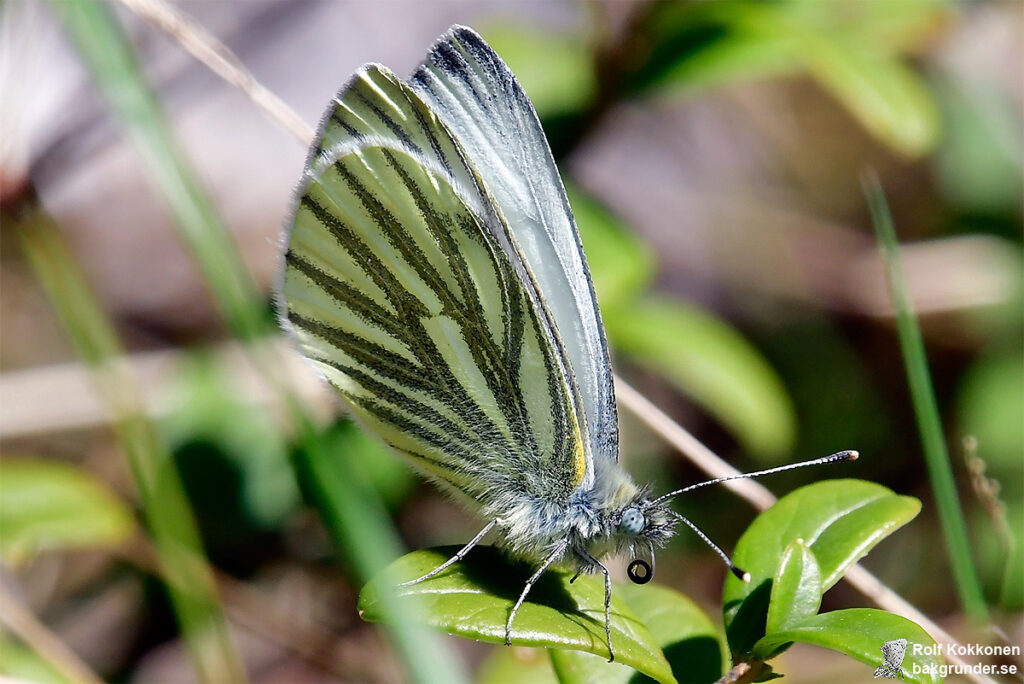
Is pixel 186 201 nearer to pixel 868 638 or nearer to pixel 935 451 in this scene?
pixel 868 638

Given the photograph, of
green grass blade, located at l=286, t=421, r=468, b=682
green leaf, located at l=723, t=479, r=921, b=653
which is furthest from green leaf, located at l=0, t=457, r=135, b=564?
green leaf, located at l=723, t=479, r=921, b=653

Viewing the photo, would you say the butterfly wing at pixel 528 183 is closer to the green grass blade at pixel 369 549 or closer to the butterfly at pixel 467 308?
the butterfly at pixel 467 308

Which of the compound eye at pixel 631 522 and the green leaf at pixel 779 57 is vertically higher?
the green leaf at pixel 779 57

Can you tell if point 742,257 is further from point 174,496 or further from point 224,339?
point 174,496

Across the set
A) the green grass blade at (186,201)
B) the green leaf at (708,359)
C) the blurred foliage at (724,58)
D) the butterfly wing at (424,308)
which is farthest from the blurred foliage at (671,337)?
the green grass blade at (186,201)

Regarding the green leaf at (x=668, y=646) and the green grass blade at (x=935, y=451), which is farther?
the green grass blade at (x=935, y=451)

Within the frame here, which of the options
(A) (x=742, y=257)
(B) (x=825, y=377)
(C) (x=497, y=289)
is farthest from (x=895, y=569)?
(C) (x=497, y=289)

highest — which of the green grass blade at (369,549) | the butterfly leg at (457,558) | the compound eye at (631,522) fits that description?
the green grass blade at (369,549)
